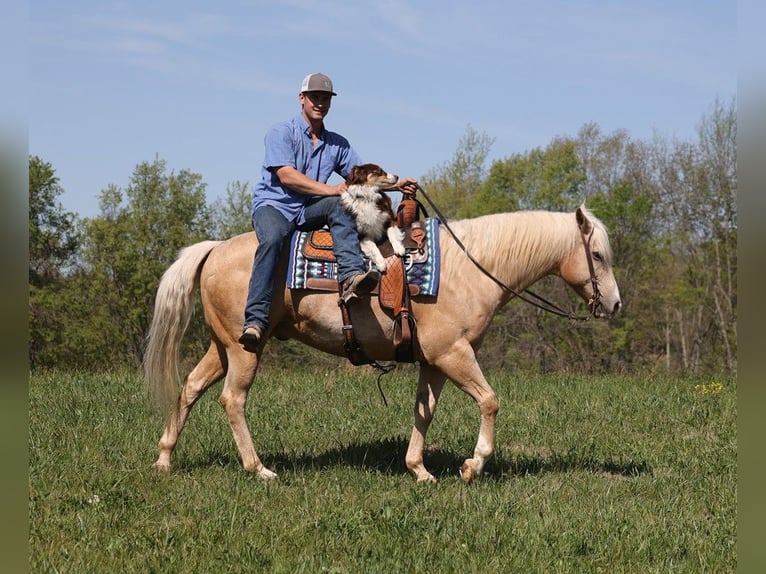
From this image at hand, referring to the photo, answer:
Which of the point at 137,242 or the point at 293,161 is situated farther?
the point at 137,242

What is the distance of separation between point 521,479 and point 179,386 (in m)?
2.98

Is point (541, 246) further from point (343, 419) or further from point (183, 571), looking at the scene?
point (183, 571)

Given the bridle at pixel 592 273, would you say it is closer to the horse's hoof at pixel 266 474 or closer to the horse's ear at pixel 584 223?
the horse's ear at pixel 584 223

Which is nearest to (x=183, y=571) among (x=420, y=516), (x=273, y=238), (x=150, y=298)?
(x=420, y=516)

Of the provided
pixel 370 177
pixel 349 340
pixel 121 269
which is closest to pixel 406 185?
pixel 370 177

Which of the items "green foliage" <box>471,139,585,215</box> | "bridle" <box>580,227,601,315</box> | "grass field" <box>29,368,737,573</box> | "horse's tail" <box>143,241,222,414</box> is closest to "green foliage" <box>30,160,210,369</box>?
"green foliage" <box>471,139,585,215</box>

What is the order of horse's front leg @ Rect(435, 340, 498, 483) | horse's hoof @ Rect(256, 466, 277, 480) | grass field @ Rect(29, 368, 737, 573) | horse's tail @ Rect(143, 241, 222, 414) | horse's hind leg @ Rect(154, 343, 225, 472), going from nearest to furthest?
grass field @ Rect(29, 368, 737, 573), horse's hoof @ Rect(256, 466, 277, 480), horse's front leg @ Rect(435, 340, 498, 483), horse's hind leg @ Rect(154, 343, 225, 472), horse's tail @ Rect(143, 241, 222, 414)

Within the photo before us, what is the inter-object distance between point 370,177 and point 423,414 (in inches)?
78.7

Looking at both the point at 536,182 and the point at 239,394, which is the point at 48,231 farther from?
the point at 239,394

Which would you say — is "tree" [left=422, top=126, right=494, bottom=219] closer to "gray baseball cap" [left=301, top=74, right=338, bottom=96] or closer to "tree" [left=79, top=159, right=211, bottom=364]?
"tree" [left=79, top=159, right=211, bottom=364]

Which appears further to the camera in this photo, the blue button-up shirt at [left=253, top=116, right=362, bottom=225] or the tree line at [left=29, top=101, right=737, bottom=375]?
the tree line at [left=29, top=101, right=737, bottom=375]

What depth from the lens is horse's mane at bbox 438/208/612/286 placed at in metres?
7.18

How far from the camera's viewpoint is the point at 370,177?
6.84 meters

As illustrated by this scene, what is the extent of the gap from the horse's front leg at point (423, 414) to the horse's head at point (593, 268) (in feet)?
4.52
